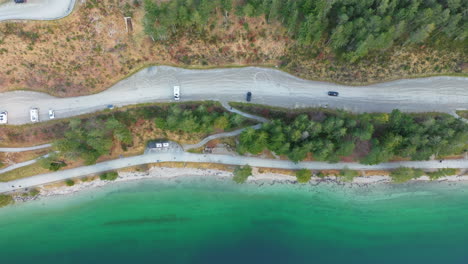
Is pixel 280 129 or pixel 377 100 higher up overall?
pixel 377 100

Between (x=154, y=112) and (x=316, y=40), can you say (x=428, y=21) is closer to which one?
(x=316, y=40)

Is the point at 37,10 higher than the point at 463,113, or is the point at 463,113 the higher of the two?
the point at 37,10

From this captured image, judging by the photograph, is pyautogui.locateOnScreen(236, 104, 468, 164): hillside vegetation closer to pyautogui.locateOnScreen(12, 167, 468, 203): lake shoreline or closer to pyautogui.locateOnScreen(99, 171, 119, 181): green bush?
pyautogui.locateOnScreen(12, 167, 468, 203): lake shoreline

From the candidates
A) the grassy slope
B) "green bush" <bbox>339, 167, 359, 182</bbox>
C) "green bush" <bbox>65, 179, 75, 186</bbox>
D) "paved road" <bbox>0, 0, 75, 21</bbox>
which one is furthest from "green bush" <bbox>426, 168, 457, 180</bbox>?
"paved road" <bbox>0, 0, 75, 21</bbox>

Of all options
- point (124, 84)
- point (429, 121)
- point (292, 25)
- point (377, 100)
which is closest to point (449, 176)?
point (429, 121)

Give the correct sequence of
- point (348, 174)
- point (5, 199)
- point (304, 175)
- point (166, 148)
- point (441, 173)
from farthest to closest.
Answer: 1. point (166, 148)
2. point (441, 173)
3. point (348, 174)
4. point (5, 199)
5. point (304, 175)

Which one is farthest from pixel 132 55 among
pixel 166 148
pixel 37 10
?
pixel 166 148

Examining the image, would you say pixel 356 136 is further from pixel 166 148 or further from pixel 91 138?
pixel 91 138
